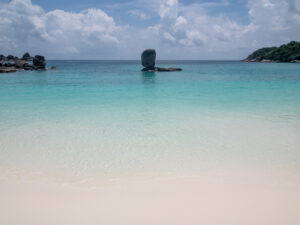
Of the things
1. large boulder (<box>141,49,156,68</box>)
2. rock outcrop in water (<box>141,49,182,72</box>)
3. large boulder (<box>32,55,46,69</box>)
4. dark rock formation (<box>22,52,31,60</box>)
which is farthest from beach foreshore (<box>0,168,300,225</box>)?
dark rock formation (<box>22,52,31,60</box>)

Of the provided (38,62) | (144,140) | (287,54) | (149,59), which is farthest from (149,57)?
(287,54)

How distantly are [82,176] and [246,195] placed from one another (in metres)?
3.58

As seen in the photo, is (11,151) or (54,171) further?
(11,151)

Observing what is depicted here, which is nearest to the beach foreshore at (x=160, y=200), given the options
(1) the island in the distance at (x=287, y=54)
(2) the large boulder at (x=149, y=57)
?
(2) the large boulder at (x=149, y=57)

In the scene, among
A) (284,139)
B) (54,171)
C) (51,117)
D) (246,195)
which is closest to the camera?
(246,195)

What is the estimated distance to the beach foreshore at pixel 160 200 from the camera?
3829mm

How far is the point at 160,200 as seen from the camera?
14.4 ft

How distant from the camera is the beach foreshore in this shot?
12.6 ft

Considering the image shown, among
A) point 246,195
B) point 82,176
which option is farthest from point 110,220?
point 246,195

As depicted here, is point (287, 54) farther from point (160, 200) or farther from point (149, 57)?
point (160, 200)

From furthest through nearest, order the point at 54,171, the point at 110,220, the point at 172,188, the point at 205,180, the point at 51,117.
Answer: the point at 51,117, the point at 54,171, the point at 205,180, the point at 172,188, the point at 110,220

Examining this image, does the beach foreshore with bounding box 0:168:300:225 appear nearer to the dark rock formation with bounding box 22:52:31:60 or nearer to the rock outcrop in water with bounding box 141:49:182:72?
the rock outcrop in water with bounding box 141:49:182:72

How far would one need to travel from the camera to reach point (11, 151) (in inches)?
269

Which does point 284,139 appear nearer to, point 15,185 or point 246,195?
point 246,195
